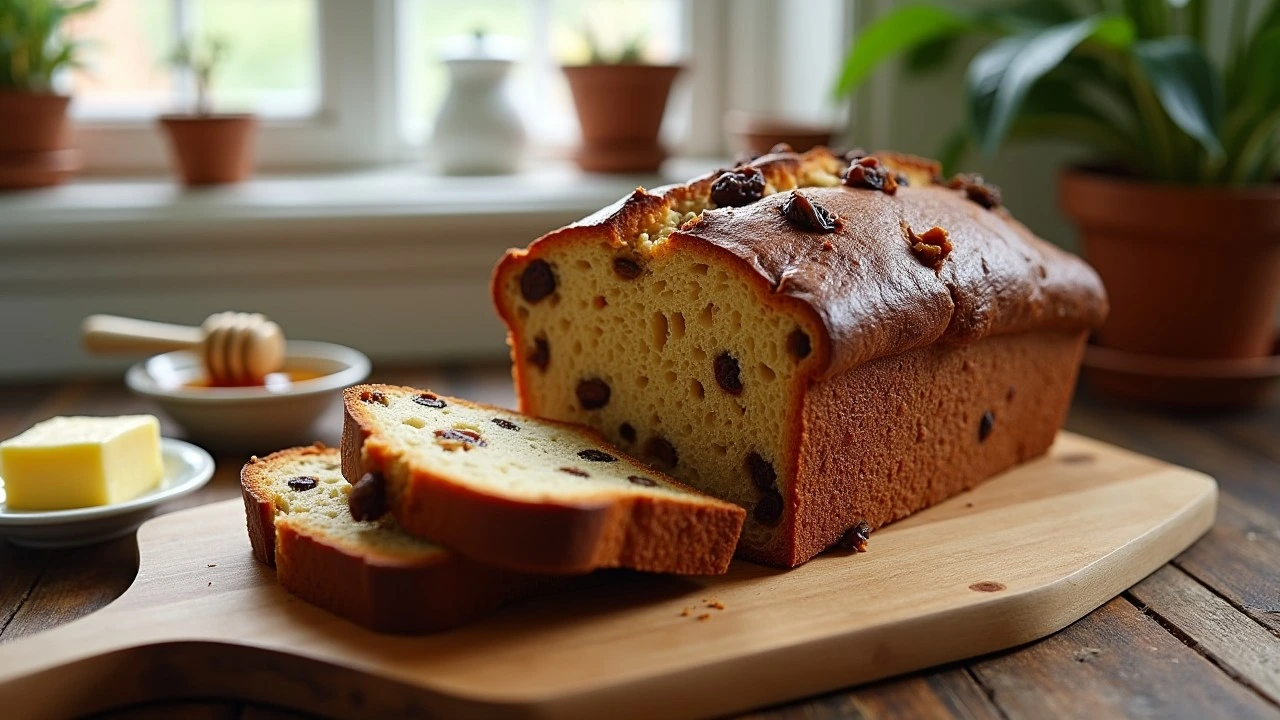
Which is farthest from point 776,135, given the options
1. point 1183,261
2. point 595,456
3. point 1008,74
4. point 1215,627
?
point 1215,627

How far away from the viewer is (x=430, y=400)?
1695 millimetres

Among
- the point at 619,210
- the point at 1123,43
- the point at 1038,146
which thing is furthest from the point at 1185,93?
the point at 619,210

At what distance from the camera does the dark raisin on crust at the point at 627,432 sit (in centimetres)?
171

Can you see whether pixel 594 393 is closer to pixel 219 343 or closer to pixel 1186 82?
pixel 219 343

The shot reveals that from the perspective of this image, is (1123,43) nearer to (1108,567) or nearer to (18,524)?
(1108,567)

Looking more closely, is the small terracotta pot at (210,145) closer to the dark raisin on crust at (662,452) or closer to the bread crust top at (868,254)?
the bread crust top at (868,254)

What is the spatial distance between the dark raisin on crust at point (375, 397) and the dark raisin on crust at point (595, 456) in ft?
0.89

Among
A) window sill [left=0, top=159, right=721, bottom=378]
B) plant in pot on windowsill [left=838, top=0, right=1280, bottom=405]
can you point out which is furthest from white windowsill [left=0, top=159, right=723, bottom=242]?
plant in pot on windowsill [left=838, top=0, right=1280, bottom=405]

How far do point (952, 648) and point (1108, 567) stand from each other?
31 centimetres

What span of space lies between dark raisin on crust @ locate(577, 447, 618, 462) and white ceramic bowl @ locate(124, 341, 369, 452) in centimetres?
70

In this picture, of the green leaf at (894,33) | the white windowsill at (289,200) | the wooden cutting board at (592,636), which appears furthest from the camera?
the white windowsill at (289,200)

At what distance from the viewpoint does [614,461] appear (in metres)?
1.59

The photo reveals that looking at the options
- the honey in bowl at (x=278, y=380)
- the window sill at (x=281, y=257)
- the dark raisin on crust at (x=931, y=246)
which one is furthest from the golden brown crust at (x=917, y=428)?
the window sill at (x=281, y=257)

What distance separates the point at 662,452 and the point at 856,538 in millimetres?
285
